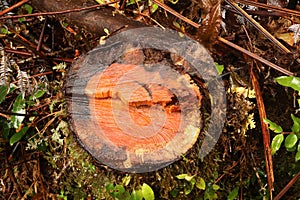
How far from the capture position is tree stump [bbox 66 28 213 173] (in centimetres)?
135

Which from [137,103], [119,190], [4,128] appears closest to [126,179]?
[119,190]

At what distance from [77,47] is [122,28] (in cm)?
38

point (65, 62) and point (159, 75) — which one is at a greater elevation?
point (159, 75)

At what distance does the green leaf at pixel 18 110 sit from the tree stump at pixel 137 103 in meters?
0.41

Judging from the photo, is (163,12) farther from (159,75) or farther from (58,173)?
(58,173)

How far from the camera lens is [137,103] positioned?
1.35m

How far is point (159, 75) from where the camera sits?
1.36m

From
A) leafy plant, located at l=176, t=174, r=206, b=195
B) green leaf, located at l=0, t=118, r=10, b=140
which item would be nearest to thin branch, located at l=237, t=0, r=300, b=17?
leafy plant, located at l=176, t=174, r=206, b=195

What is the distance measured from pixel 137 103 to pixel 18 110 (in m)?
0.68

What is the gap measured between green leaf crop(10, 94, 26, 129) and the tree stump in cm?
41

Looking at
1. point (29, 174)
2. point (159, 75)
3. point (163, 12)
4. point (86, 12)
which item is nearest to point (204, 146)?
point (159, 75)

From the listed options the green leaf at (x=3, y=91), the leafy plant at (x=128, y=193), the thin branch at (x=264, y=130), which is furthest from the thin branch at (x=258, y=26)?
the green leaf at (x=3, y=91)

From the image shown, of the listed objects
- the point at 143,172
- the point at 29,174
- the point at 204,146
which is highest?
the point at 204,146

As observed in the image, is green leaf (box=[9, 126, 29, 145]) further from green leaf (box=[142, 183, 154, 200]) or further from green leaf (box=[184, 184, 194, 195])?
green leaf (box=[184, 184, 194, 195])
